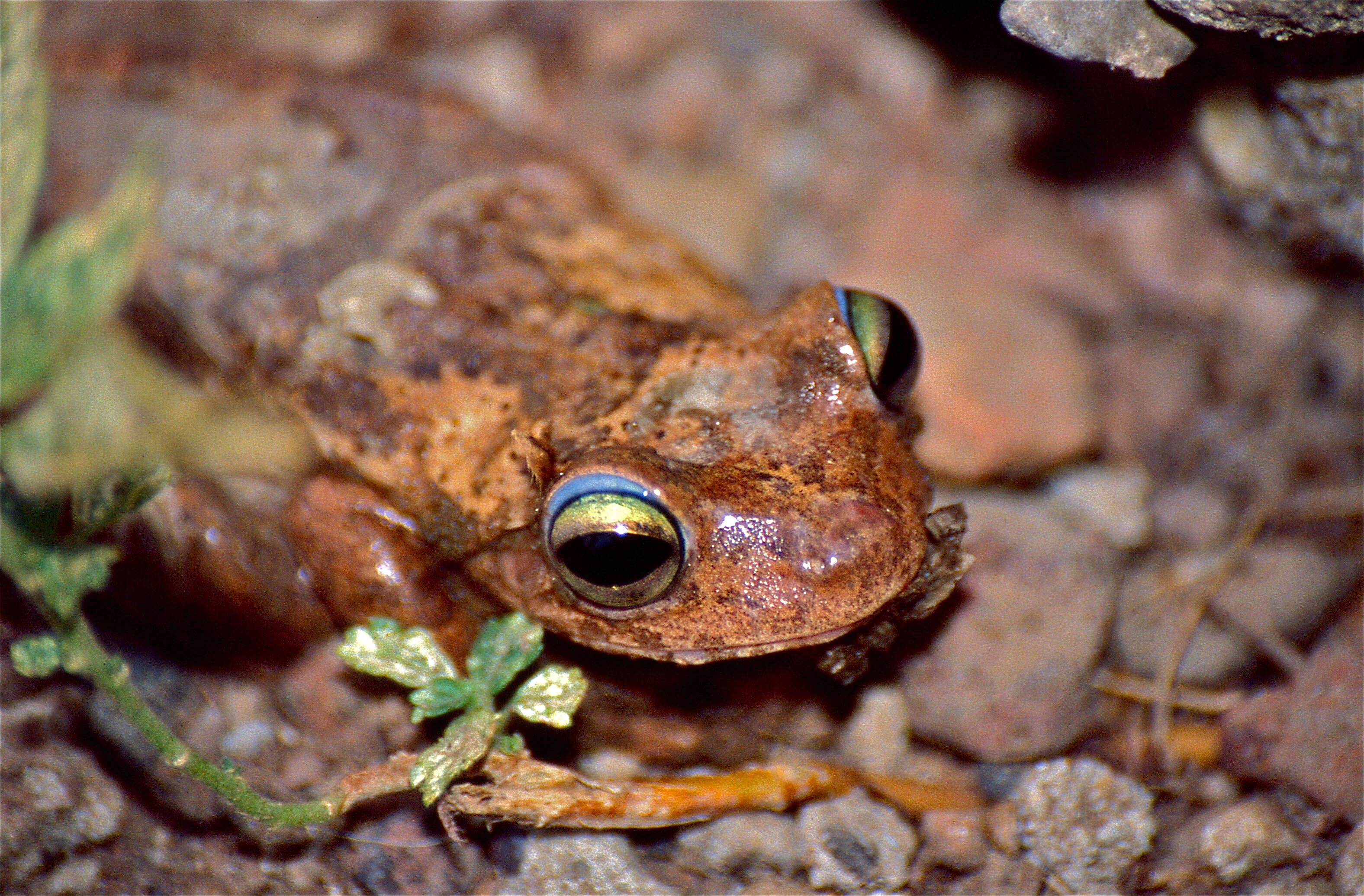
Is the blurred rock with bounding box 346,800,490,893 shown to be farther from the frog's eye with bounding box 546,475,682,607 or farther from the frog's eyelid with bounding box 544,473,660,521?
the frog's eyelid with bounding box 544,473,660,521

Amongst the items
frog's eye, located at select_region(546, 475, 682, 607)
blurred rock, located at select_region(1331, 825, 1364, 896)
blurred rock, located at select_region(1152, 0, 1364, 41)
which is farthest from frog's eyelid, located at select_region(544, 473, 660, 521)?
blurred rock, located at select_region(1331, 825, 1364, 896)

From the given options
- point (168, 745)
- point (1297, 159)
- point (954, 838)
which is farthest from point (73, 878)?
point (1297, 159)

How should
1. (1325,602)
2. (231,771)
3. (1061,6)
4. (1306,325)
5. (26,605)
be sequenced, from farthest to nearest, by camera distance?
(1306,325) → (1325,602) → (26,605) → (1061,6) → (231,771)

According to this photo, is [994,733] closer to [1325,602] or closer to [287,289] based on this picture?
[1325,602]

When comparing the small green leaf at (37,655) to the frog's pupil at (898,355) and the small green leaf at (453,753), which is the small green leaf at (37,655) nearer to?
the small green leaf at (453,753)

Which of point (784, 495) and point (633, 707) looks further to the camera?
point (633, 707)

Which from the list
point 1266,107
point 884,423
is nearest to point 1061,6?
point 1266,107
